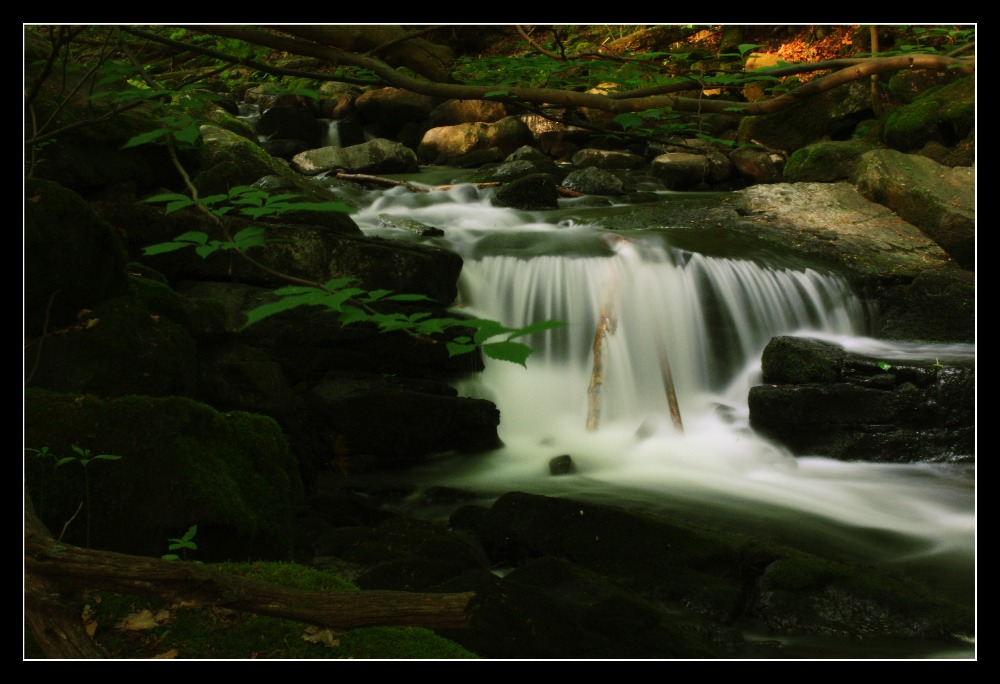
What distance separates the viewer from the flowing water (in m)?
4.50

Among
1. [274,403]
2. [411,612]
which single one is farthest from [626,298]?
[411,612]

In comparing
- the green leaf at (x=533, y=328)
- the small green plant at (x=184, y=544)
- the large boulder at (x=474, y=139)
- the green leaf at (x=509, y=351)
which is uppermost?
the large boulder at (x=474, y=139)

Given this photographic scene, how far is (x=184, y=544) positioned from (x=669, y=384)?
4.10 m

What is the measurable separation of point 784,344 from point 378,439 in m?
2.96

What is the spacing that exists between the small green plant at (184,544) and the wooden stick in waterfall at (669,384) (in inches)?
148

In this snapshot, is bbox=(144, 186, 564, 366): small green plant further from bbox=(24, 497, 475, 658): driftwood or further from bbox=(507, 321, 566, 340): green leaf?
bbox=(24, 497, 475, 658): driftwood

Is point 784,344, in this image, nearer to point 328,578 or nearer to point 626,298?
point 626,298

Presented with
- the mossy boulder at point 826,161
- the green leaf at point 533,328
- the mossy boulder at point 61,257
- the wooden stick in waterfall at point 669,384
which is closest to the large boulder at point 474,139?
the mossy boulder at point 826,161

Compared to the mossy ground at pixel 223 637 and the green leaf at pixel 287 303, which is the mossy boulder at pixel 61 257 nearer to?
the mossy ground at pixel 223 637

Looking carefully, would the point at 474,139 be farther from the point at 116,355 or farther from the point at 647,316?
the point at 116,355

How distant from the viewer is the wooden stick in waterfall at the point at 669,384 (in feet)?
19.4

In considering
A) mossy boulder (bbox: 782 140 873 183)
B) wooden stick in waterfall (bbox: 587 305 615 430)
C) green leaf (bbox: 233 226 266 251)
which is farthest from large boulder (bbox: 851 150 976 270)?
green leaf (bbox: 233 226 266 251)

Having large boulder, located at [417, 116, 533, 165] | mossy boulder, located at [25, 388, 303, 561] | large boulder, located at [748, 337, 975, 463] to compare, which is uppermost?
large boulder, located at [417, 116, 533, 165]

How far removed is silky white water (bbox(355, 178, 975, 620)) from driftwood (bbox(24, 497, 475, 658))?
2.85m
